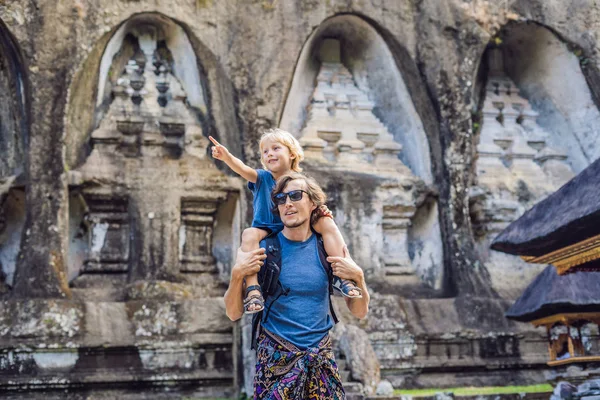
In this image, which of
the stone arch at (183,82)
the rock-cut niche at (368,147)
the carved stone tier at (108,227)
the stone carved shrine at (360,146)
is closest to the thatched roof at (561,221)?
the rock-cut niche at (368,147)

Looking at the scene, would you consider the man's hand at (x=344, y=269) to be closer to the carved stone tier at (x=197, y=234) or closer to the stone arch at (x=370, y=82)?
the carved stone tier at (x=197, y=234)

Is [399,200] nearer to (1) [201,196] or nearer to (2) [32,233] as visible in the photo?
(1) [201,196]

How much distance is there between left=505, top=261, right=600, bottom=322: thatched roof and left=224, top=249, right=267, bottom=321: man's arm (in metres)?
5.70

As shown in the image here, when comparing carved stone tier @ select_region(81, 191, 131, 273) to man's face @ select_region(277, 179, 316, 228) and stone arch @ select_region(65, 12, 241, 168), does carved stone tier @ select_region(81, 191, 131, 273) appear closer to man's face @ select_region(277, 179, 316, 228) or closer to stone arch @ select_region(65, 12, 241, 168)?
stone arch @ select_region(65, 12, 241, 168)

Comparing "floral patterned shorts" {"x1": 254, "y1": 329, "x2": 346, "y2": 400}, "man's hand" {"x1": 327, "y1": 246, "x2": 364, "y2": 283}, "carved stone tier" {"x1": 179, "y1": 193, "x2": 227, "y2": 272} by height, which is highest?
"carved stone tier" {"x1": 179, "y1": 193, "x2": 227, "y2": 272}

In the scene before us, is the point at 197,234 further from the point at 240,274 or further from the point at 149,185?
the point at 240,274

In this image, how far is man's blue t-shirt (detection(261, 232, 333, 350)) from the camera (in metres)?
3.52

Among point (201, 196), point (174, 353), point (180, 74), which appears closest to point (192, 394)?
point (174, 353)

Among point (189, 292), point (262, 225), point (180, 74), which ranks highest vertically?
point (180, 74)

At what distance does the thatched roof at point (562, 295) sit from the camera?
848 cm

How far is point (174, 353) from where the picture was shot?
9.41 m

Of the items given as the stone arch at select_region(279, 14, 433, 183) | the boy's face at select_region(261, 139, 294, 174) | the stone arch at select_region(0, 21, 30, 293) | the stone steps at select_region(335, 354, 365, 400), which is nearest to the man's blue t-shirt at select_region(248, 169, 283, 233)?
the boy's face at select_region(261, 139, 294, 174)

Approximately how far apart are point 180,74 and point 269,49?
128 centimetres

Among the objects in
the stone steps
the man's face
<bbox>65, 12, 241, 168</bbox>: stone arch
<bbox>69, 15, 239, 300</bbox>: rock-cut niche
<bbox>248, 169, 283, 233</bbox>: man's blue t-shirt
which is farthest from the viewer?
<bbox>65, 12, 241, 168</bbox>: stone arch
